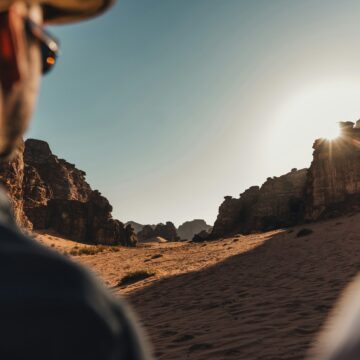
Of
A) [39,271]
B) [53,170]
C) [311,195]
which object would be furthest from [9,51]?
[53,170]

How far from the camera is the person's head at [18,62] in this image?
89 centimetres

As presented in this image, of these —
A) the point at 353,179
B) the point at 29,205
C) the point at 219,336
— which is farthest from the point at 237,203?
the point at 219,336

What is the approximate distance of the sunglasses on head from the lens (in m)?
1.00

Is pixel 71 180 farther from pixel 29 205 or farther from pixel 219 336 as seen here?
pixel 219 336

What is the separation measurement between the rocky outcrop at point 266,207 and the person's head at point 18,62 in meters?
54.9

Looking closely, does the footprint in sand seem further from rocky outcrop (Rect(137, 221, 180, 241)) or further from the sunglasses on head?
rocky outcrop (Rect(137, 221, 180, 241))

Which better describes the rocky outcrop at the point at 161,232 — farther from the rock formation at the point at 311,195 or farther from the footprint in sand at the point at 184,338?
the footprint in sand at the point at 184,338

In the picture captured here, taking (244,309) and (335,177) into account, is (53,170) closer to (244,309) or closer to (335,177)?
(335,177)

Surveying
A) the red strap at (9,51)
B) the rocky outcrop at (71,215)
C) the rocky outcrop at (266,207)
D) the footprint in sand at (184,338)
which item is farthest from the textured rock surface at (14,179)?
the red strap at (9,51)

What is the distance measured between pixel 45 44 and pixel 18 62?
229mm

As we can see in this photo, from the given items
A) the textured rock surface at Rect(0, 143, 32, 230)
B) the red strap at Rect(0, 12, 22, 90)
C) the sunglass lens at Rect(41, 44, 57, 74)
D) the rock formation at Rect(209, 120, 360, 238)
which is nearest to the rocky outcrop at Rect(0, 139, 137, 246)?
the textured rock surface at Rect(0, 143, 32, 230)

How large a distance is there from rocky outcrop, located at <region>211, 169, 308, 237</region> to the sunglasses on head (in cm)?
5477

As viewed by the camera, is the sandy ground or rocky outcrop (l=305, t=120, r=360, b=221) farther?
rocky outcrop (l=305, t=120, r=360, b=221)

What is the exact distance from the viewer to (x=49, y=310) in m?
0.63
